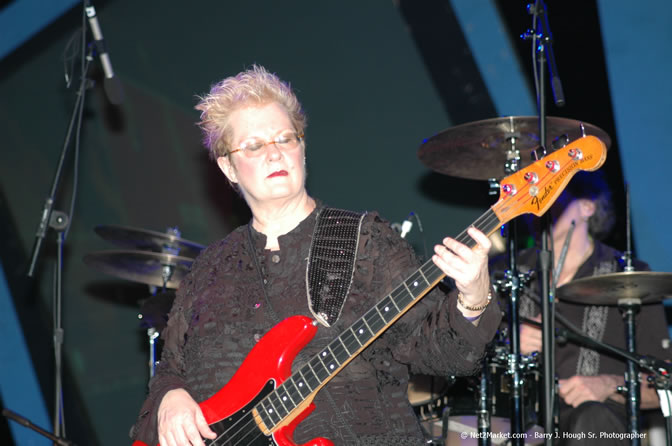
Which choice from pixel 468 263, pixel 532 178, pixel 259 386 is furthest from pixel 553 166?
pixel 259 386

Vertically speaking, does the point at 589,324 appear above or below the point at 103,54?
below

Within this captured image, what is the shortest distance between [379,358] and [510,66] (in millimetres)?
3100

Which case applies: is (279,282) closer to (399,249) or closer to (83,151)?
(399,249)

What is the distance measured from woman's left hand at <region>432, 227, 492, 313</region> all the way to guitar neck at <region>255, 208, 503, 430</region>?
0.36 feet

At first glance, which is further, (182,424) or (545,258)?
(545,258)

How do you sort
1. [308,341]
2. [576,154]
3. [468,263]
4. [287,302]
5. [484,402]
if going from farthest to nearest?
[484,402], [287,302], [308,341], [576,154], [468,263]

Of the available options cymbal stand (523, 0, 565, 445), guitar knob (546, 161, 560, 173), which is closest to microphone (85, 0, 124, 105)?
cymbal stand (523, 0, 565, 445)

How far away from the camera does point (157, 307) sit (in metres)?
3.49

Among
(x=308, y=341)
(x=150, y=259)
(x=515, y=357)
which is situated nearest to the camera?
(x=308, y=341)

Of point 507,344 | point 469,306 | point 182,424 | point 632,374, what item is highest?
point 507,344

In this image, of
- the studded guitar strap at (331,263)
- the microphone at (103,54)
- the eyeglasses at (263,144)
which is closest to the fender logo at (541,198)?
the studded guitar strap at (331,263)

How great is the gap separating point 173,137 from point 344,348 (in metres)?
3.80

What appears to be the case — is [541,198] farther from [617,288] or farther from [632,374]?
[632,374]

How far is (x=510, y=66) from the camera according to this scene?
474cm
